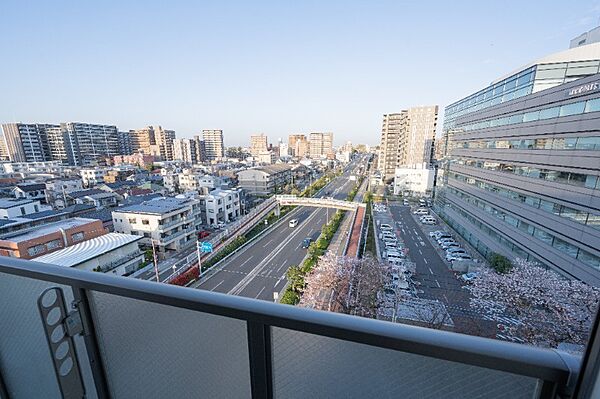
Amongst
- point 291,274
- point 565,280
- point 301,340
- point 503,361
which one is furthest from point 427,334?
point 565,280

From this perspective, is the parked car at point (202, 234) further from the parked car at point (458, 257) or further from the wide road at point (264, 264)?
the parked car at point (458, 257)

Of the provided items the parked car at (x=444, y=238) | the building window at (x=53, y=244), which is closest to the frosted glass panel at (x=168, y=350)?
the building window at (x=53, y=244)

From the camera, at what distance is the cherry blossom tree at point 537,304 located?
350 centimetres

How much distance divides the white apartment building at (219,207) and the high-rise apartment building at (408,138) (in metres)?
14.3

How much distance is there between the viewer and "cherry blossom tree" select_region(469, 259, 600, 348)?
350cm

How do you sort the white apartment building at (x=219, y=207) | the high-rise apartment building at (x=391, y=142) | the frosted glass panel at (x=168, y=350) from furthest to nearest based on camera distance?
the high-rise apartment building at (x=391, y=142) → the white apartment building at (x=219, y=207) → the frosted glass panel at (x=168, y=350)

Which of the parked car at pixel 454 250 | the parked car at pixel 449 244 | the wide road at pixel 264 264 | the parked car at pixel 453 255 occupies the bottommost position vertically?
the wide road at pixel 264 264

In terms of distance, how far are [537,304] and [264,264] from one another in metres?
5.95

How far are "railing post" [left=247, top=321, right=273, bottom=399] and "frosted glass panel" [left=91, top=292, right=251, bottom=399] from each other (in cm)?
1

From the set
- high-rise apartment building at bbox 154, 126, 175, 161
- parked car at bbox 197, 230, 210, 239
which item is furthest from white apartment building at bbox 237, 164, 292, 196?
high-rise apartment building at bbox 154, 126, 175, 161

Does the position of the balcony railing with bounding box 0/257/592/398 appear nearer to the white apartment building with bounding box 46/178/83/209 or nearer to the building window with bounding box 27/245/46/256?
the building window with bounding box 27/245/46/256

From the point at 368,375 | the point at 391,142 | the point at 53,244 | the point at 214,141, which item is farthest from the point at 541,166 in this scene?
the point at 214,141

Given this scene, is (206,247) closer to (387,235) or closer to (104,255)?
(104,255)

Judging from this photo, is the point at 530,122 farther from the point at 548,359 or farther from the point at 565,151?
the point at 548,359
